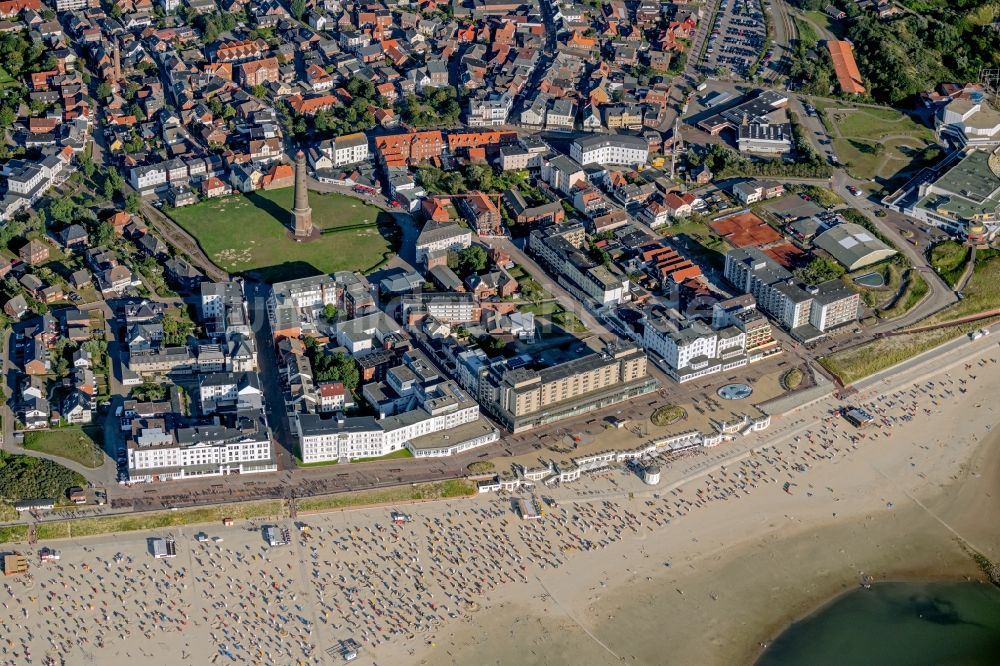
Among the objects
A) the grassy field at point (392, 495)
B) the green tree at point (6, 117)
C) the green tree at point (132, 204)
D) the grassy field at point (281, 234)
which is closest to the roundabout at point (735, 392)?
the grassy field at point (392, 495)

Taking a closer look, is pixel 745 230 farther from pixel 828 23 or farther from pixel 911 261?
pixel 828 23

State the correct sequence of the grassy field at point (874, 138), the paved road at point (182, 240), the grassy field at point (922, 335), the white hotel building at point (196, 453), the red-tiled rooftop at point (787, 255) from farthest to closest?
the grassy field at point (874, 138) < the red-tiled rooftop at point (787, 255) < the paved road at point (182, 240) < the grassy field at point (922, 335) < the white hotel building at point (196, 453)

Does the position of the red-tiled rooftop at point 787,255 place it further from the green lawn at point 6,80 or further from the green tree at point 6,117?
the green lawn at point 6,80

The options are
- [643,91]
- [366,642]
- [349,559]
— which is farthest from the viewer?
[643,91]

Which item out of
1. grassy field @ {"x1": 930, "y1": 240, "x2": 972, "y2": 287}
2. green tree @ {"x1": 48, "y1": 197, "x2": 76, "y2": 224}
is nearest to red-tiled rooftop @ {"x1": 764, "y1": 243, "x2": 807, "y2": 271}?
grassy field @ {"x1": 930, "y1": 240, "x2": 972, "y2": 287}

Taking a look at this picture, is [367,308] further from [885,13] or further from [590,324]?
[885,13]

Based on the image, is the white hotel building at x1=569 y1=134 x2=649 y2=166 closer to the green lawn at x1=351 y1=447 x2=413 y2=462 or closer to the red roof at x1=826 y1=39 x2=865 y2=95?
the red roof at x1=826 y1=39 x2=865 y2=95

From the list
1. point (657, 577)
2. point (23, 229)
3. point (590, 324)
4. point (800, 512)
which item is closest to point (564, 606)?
point (657, 577)
